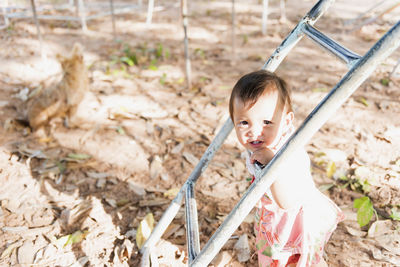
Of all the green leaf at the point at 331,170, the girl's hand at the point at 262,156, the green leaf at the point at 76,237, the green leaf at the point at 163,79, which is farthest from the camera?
the green leaf at the point at 163,79

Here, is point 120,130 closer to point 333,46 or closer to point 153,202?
point 153,202

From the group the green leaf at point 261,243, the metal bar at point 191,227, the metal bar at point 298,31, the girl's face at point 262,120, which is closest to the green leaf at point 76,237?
the metal bar at point 191,227

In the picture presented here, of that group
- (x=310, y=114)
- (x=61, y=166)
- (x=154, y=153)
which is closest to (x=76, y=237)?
(x=61, y=166)

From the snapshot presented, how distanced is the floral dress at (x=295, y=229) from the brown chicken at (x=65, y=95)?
2139mm

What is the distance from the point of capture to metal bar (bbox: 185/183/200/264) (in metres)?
1.14

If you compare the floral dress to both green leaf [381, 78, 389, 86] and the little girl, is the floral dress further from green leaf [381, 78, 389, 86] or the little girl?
green leaf [381, 78, 389, 86]

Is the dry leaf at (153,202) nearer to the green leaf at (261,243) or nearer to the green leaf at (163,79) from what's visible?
the green leaf at (261,243)

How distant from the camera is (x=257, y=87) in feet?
3.32

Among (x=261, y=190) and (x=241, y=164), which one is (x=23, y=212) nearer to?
(x=241, y=164)

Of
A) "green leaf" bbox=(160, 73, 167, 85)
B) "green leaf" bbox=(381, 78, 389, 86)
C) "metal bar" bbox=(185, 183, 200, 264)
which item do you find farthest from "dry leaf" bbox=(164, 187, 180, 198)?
"green leaf" bbox=(381, 78, 389, 86)

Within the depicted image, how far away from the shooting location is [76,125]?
272 cm

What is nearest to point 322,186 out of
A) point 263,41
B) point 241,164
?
point 241,164

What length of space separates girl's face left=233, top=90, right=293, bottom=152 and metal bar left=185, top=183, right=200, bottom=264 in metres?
0.40

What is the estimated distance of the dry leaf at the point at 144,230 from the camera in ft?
5.29
